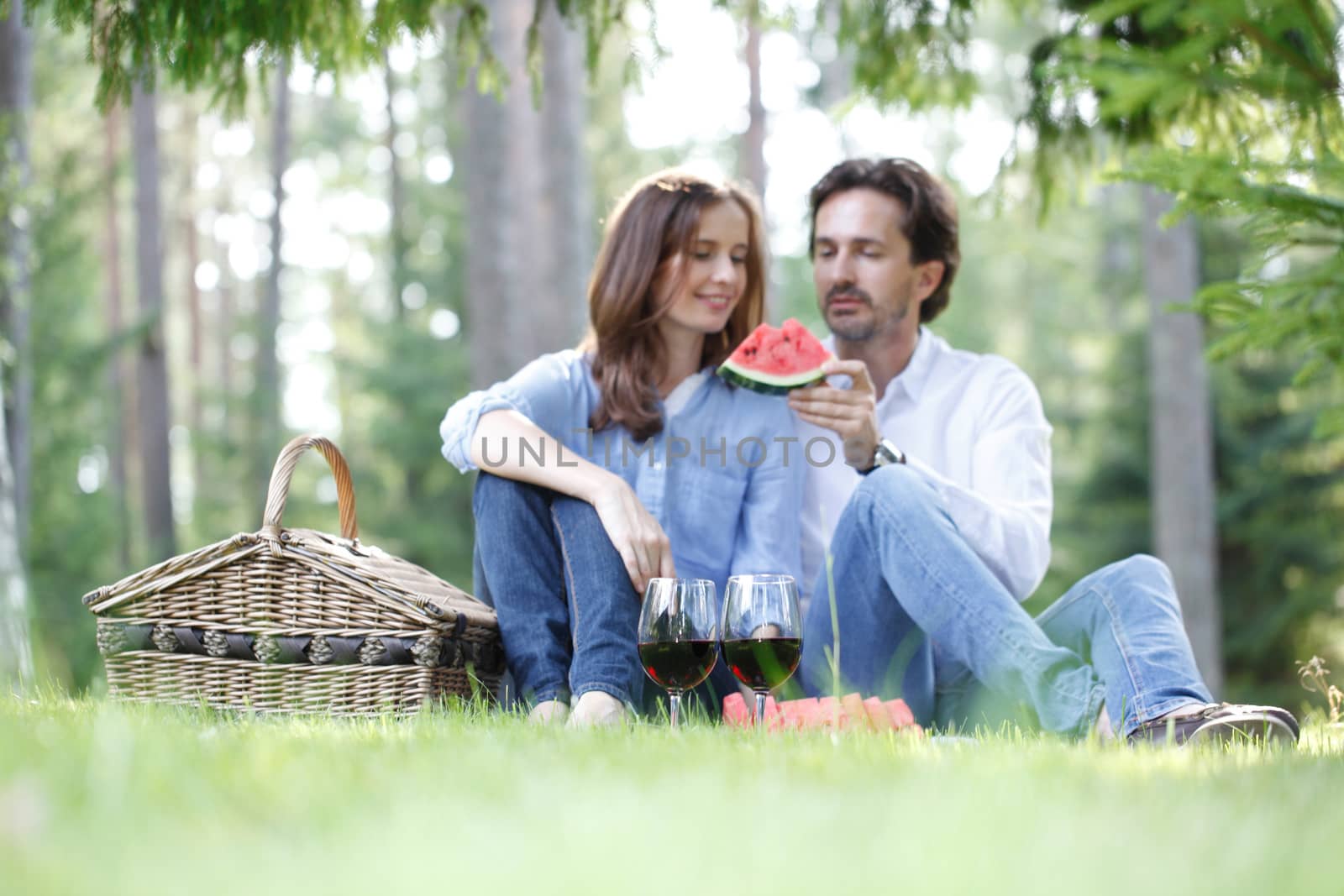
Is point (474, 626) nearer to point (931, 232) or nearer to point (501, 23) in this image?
point (931, 232)

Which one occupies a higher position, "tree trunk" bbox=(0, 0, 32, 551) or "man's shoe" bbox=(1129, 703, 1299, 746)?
"tree trunk" bbox=(0, 0, 32, 551)

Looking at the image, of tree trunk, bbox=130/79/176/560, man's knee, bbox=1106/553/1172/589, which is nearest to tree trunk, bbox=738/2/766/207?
tree trunk, bbox=130/79/176/560

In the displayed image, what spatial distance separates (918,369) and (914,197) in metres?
0.62

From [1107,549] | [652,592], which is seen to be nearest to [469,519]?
[1107,549]

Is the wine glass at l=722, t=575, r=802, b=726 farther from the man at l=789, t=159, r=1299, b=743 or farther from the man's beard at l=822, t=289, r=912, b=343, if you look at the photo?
the man's beard at l=822, t=289, r=912, b=343

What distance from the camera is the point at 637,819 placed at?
1299 mm

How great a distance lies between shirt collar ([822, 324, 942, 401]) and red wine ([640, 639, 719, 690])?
157 centimetres

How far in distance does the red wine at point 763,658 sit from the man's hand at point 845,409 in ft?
2.95

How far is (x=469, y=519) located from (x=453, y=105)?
20.1 ft

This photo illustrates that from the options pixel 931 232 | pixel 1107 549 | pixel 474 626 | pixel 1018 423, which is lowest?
pixel 1107 549

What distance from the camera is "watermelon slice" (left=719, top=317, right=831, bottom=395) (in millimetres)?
3299

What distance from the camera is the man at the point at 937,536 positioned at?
2.68 metres

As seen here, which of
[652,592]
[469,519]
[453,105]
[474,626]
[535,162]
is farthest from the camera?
[453,105]

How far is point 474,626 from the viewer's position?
10.1ft
